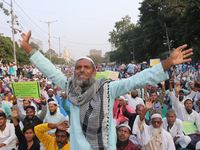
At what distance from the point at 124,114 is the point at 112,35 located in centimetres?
4476

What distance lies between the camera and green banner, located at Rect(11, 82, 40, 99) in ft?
15.3

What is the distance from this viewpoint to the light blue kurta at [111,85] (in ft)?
4.69

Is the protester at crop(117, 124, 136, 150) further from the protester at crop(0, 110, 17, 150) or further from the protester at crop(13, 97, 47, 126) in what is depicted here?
the protester at crop(0, 110, 17, 150)

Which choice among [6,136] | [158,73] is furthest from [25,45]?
[6,136]

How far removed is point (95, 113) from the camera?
1.55m

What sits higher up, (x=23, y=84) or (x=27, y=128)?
(x=23, y=84)

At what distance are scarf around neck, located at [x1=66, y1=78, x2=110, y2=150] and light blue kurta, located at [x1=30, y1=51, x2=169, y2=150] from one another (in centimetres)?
5

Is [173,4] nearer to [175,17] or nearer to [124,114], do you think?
[175,17]

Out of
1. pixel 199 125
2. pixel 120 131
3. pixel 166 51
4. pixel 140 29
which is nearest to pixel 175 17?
pixel 166 51

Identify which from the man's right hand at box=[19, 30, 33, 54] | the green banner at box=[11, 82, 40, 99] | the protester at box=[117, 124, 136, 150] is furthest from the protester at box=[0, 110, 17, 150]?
the man's right hand at box=[19, 30, 33, 54]

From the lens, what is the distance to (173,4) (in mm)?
25234

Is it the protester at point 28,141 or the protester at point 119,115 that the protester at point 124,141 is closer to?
the protester at point 119,115

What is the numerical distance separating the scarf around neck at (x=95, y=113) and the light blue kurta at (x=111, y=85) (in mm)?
53

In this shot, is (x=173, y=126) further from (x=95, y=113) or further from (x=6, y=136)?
(x=6, y=136)
